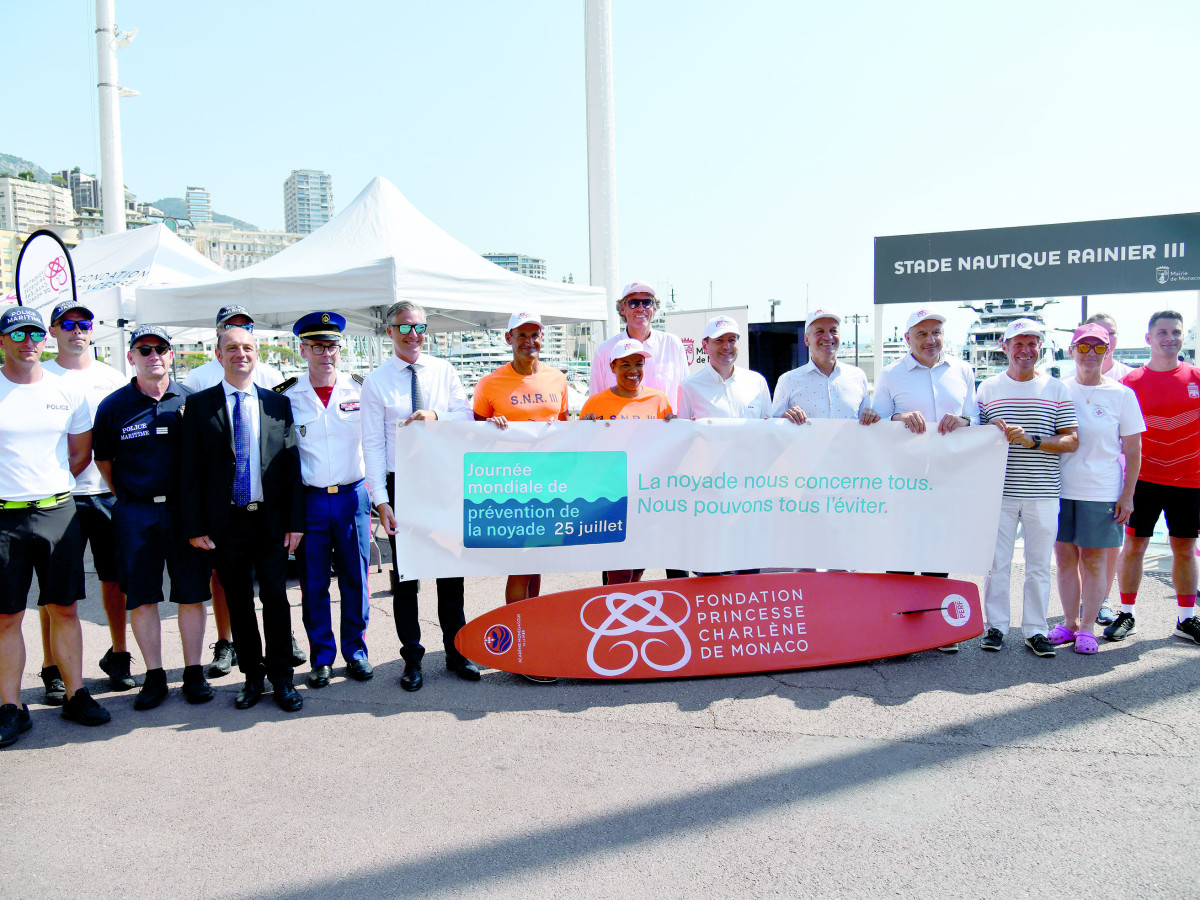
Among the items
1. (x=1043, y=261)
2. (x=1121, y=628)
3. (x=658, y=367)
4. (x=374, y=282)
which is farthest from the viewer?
(x=1043, y=261)

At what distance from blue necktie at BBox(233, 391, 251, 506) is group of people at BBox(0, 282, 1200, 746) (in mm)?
11

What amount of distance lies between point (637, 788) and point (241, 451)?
271cm

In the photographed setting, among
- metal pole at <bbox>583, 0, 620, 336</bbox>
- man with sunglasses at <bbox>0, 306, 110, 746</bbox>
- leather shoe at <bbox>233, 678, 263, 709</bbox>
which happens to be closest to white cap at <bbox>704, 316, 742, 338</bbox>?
leather shoe at <bbox>233, 678, 263, 709</bbox>

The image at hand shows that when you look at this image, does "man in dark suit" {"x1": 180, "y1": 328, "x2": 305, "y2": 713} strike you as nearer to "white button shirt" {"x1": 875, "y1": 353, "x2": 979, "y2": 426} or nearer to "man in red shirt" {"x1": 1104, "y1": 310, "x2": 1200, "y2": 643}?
"white button shirt" {"x1": 875, "y1": 353, "x2": 979, "y2": 426}

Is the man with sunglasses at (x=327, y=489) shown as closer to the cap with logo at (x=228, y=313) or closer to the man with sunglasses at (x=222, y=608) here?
the man with sunglasses at (x=222, y=608)

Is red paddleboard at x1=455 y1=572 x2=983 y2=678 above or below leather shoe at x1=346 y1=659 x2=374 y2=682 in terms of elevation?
above

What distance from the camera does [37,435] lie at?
3.96 m

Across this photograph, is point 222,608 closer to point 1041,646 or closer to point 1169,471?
point 1041,646

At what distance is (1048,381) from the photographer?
4832 millimetres

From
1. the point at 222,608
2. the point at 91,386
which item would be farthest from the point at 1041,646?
the point at 91,386

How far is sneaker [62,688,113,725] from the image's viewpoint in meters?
4.04

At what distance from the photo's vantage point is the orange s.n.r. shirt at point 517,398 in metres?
4.63

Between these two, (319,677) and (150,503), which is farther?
(319,677)

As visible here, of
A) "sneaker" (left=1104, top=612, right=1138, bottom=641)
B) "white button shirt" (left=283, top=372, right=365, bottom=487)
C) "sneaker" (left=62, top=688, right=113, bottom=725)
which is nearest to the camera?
"sneaker" (left=62, top=688, right=113, bottom=725)
